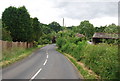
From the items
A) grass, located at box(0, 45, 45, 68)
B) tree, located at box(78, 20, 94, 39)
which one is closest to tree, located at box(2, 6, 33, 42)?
grass, located at box(0, 45, 45, 68)

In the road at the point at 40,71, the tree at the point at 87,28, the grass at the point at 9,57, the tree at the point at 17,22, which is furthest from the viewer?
the tree at the point at 87,28

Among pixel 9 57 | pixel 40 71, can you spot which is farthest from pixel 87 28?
pixel 40 71

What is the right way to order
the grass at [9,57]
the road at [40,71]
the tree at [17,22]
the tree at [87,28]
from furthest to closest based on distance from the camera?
the tree at [87,28]
the tree at [17,22]
the grass at [9,57]
the road at [40,71]

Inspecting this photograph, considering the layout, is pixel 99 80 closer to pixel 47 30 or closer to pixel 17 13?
pixel 17 13

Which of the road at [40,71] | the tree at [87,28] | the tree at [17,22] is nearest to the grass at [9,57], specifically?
the road at [40,71]

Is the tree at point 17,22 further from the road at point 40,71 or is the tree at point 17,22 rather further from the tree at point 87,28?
the tree at point 87,28

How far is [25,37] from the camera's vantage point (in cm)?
4372

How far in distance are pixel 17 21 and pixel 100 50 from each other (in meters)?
31.5

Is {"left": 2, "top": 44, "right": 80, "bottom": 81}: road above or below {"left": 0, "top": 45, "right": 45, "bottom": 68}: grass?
below

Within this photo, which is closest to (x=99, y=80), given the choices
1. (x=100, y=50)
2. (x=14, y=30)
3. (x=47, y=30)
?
(x=100, y=50)

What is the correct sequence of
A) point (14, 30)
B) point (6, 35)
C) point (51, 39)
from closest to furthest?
1. point (6, 35)
2. point (14, 30)
3. point (51, 39)

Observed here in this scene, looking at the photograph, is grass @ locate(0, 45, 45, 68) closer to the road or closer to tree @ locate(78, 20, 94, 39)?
the road

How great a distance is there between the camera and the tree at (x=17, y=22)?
1629 inches

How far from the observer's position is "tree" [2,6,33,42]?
4138 cm
